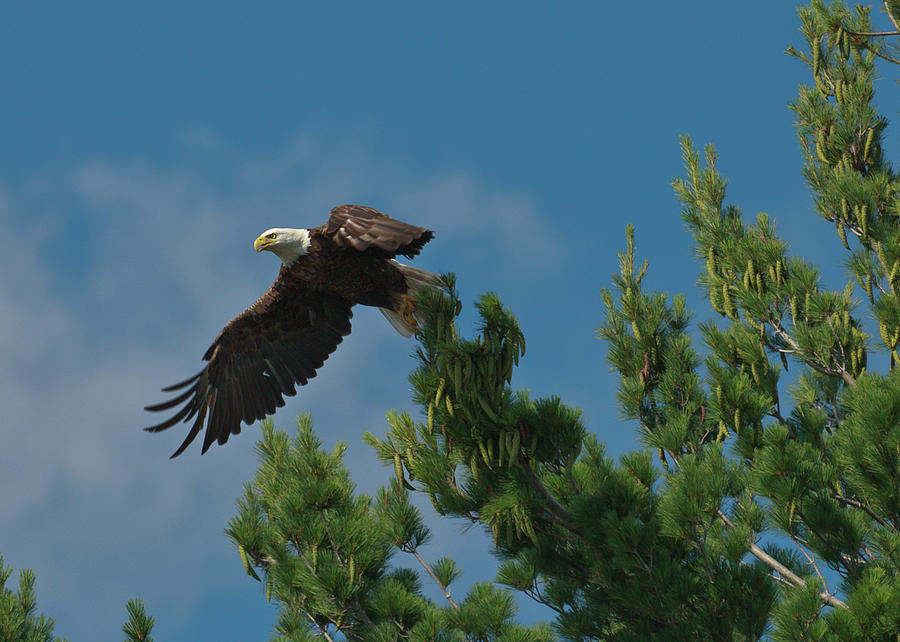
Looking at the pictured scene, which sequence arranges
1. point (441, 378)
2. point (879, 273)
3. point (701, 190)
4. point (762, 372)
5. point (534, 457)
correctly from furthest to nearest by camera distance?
1. point (701, 190)
2. point (879, 273)
3. point (762, 372)
4. point (534, 457)
5. point (441, 378)

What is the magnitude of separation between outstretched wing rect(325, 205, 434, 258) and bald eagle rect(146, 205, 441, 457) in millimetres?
533

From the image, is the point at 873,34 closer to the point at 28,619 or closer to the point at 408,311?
the point at 408,311

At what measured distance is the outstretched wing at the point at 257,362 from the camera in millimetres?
8578

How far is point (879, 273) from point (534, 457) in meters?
3.91

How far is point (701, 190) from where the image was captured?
27.6 ft

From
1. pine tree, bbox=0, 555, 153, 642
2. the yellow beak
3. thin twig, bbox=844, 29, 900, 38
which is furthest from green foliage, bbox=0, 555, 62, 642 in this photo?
thin twig, bbox=844, 29, 900, 38

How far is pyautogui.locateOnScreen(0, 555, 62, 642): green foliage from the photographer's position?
21.4 feet

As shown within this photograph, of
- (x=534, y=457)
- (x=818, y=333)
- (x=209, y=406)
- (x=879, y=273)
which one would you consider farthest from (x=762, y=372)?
(x=209, y=406)

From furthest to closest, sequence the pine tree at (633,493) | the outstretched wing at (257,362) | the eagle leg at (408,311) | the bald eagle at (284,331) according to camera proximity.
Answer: the outstretched wing at (257,362)
the bald eagle at (284,331)
the eagle leg at (408,311)
the pine tree at (633,493)

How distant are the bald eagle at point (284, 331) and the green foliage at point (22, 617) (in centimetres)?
167

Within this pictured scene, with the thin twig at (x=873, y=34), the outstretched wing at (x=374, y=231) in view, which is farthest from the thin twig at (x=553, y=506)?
the thin twig at (x=873, y=34)

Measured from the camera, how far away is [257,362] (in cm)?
882

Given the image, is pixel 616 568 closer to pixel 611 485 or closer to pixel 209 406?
pixel 611 485

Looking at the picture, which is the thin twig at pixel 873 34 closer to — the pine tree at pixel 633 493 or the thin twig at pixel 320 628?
the pine tree at pixel 633 493
